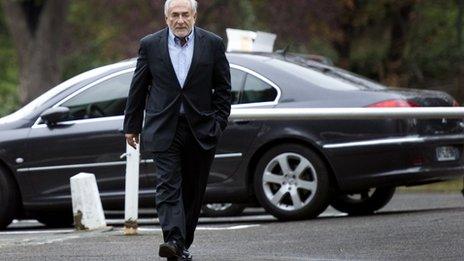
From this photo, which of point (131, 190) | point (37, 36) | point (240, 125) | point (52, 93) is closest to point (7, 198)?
point (52, 93)

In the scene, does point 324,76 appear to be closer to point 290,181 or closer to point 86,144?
point 290,181

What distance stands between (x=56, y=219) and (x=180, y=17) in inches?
228

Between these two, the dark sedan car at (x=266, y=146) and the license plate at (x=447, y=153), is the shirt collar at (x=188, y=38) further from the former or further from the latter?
the license plate at (x=447, y=153)

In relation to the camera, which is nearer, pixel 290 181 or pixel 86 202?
pixel 86 202

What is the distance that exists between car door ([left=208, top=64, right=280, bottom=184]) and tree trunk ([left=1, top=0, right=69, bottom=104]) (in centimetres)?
1399

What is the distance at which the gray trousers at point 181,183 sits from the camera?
9.44 metres

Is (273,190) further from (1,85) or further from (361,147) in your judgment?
(1,85)

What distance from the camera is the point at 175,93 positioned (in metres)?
9.51

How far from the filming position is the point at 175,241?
9.39 meters

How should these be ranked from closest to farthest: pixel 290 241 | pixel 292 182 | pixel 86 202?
pixel 290 241 < pixel 86 202 < pixel 292 182

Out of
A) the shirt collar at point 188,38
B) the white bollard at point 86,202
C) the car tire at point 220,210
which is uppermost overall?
the shirt collar at point 188,38

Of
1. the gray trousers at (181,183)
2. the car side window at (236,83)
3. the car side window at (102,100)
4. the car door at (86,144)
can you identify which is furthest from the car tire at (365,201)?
the gray trousers at (181,183)

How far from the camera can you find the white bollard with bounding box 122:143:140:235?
1209cm

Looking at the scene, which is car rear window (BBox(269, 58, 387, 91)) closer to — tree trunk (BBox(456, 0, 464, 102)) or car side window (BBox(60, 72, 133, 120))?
car side window (BBox(60, 72, 133, 120))
